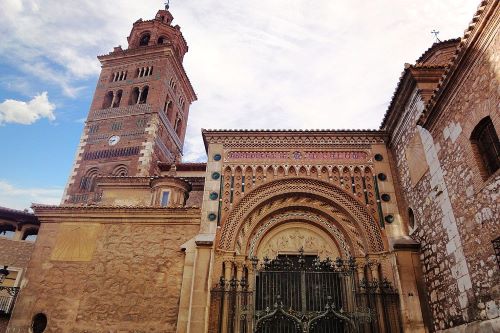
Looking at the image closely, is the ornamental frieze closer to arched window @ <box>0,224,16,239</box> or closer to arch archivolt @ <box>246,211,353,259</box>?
arch archivolt @ <box>246,211,353,259</box>

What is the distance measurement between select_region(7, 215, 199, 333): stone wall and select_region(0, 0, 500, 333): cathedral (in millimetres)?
39

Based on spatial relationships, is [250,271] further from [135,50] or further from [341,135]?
[135,50]

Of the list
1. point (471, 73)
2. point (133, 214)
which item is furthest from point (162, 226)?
point (471, 73)

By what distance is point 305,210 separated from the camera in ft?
41.9

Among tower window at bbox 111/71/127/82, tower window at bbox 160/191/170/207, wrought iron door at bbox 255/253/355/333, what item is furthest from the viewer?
tower window at bbox 111/71/127/82

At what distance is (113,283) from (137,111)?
17902 millimetres

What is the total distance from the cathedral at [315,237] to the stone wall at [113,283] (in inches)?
1.5

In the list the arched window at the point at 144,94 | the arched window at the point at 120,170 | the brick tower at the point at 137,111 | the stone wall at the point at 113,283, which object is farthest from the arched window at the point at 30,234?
the arched window at the point at 144,94

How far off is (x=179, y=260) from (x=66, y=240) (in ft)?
13.6

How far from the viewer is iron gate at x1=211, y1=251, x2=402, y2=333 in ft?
32.6

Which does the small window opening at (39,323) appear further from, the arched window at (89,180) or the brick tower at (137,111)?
the arched window at (89,180)

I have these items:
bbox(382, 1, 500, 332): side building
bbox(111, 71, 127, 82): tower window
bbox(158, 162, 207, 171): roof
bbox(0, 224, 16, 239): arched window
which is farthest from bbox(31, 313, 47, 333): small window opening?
bbox(111, 71, 127, 82): tower window

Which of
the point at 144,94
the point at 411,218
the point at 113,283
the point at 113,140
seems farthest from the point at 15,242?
the point at 144,94

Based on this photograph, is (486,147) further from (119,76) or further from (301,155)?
(119,76)
